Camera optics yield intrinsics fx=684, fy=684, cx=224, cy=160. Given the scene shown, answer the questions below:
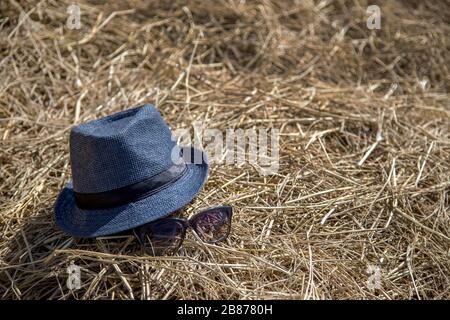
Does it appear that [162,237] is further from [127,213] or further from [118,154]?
[118,154]

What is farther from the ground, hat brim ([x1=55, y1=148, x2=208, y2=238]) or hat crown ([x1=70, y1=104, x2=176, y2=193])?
hat crown ([x1=70, y1=104, x2=176, y2=193])

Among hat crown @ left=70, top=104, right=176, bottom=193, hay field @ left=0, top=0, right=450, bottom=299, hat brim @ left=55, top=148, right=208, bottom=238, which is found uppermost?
hat crown @ left=70, top=104, right=176, bottom=193

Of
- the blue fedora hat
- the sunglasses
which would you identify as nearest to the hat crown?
the blue fedora hat

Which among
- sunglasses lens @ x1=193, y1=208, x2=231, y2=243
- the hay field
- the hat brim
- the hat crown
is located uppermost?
the hat crown

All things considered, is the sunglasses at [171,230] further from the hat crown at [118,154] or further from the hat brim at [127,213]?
the hat crown at [118,154]

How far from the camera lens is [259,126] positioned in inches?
120

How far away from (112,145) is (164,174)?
208 mm

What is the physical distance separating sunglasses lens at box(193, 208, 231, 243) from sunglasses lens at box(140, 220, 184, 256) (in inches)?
2.8

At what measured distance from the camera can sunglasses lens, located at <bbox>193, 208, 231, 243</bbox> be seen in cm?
234

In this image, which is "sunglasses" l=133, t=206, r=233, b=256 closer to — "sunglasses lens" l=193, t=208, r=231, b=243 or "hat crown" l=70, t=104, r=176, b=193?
"sunglasses lens" l=193, t=208, r=231, b=243

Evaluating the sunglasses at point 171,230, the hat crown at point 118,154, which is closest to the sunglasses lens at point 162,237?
the sunglasses at point 171,230

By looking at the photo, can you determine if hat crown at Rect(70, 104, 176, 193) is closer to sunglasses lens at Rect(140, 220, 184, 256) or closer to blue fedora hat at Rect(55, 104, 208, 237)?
blue fedora hat at Rect(55, 104, 208, 237)
